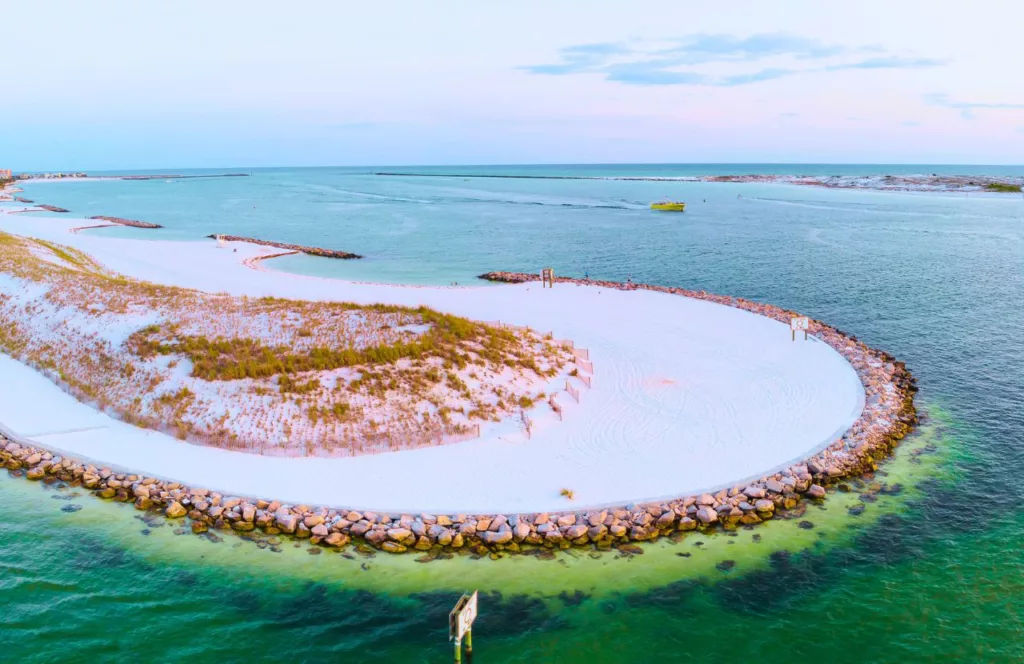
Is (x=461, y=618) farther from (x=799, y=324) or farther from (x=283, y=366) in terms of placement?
(x=799, y=324)

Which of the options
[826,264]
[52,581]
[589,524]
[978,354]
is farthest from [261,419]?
[826,264]

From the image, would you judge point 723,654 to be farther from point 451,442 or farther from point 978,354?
point 978,354

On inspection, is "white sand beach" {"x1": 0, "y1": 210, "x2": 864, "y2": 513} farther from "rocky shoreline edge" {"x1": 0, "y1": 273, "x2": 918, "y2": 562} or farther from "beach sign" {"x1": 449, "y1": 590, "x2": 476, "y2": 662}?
"beach sign" {"x1": 449, "y1": 590, "x2": 476, "y2": 662}

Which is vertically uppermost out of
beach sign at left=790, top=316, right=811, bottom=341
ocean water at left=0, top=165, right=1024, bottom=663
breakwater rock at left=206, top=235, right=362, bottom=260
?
breakwater rock at left=206, top=235, right=362, bottom=260

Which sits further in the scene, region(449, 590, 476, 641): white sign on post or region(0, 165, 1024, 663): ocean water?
region(0, 165, 1024, 663): ocean water

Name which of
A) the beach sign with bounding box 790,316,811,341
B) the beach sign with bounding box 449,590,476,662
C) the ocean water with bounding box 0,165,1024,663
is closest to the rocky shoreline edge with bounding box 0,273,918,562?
the ocean water with bounding box 0,165,1024,663

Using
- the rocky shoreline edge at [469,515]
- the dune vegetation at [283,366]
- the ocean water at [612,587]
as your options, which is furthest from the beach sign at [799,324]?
the dune vegetation at [283,366]

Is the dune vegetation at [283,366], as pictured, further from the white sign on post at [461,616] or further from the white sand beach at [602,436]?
the white sign on post at [461,616]
